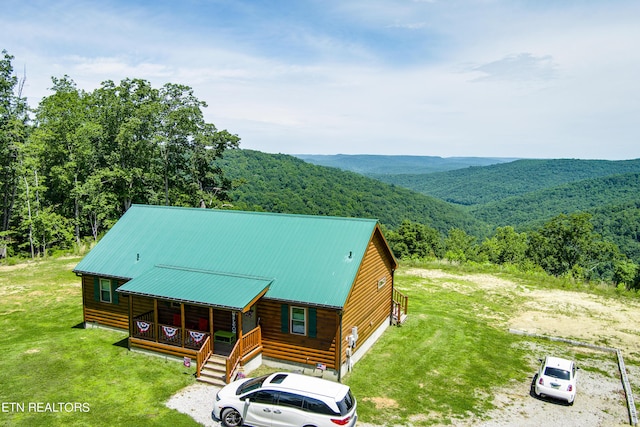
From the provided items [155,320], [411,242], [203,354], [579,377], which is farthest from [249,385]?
[411,242]

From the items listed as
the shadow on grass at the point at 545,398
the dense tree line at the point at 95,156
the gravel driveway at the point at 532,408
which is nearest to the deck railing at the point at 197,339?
the gravel driveway at the point at 532,408

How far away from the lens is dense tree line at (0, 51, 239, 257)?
44469 mm

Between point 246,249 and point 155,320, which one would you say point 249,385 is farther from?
point 246,249

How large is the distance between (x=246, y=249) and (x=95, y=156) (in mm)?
34657

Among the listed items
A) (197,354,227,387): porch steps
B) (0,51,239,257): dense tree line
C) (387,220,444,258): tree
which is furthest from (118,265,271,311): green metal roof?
(387,220,444,258): tree

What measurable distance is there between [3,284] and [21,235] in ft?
67.7

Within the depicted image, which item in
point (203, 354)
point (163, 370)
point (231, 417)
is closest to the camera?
point (231, 417)

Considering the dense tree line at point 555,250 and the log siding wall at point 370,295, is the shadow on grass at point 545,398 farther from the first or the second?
the dense tree line at point 555,250

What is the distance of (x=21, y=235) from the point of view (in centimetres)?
4981

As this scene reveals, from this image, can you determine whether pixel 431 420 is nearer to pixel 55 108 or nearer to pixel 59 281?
pixel 59 281

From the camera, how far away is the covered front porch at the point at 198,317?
→ 1767cm

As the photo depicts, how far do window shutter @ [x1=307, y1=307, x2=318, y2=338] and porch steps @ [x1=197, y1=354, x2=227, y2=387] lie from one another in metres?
3.58

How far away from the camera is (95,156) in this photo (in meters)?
47.9

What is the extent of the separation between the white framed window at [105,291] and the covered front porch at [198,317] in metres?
2.15
